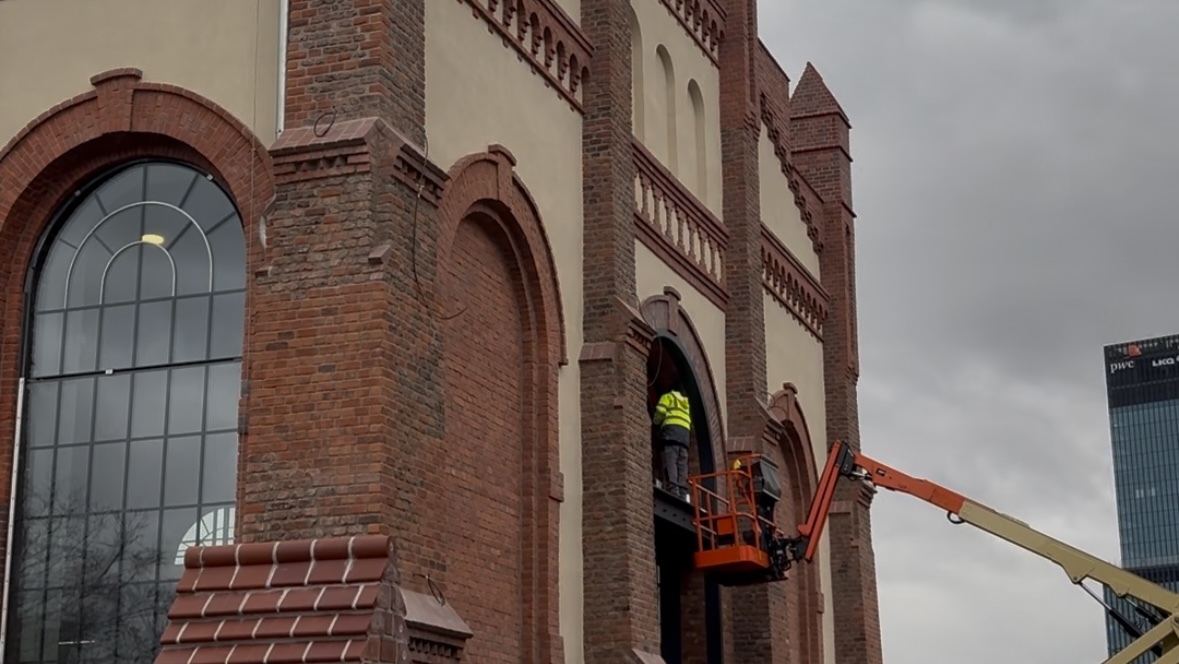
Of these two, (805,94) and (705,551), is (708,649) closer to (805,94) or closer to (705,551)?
(705,551)

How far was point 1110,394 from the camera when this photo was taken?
162375 mm

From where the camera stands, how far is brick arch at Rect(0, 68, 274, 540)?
623 inches

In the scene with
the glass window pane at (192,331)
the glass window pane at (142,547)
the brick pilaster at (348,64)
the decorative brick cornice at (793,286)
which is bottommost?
the glass window pane at (142,547)

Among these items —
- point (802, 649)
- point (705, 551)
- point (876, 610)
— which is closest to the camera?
point (705, 551)

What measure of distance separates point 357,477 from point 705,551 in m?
9.14

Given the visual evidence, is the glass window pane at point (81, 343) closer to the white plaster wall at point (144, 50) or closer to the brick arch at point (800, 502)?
the white plaster wall at point (144, 50)

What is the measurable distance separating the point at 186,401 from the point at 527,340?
4390 mm

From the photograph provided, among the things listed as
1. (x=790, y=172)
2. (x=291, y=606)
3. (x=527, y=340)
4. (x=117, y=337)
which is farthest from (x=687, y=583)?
(x=291, y=606)

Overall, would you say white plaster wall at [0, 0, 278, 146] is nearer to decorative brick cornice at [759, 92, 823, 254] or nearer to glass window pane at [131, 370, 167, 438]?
glass window pane at [131, 370, 167, 438]

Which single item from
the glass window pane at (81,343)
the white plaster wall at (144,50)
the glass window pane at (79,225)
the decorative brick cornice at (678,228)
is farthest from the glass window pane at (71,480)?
the decorative brick cornice at (678,228)

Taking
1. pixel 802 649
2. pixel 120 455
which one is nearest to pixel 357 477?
pixel 120 455

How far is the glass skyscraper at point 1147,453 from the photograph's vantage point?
152m

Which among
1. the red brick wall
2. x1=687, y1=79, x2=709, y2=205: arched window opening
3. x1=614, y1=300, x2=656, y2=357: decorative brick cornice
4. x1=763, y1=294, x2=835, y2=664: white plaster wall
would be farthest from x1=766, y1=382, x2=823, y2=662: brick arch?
the red brick wall

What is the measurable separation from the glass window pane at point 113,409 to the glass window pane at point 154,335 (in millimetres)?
258
